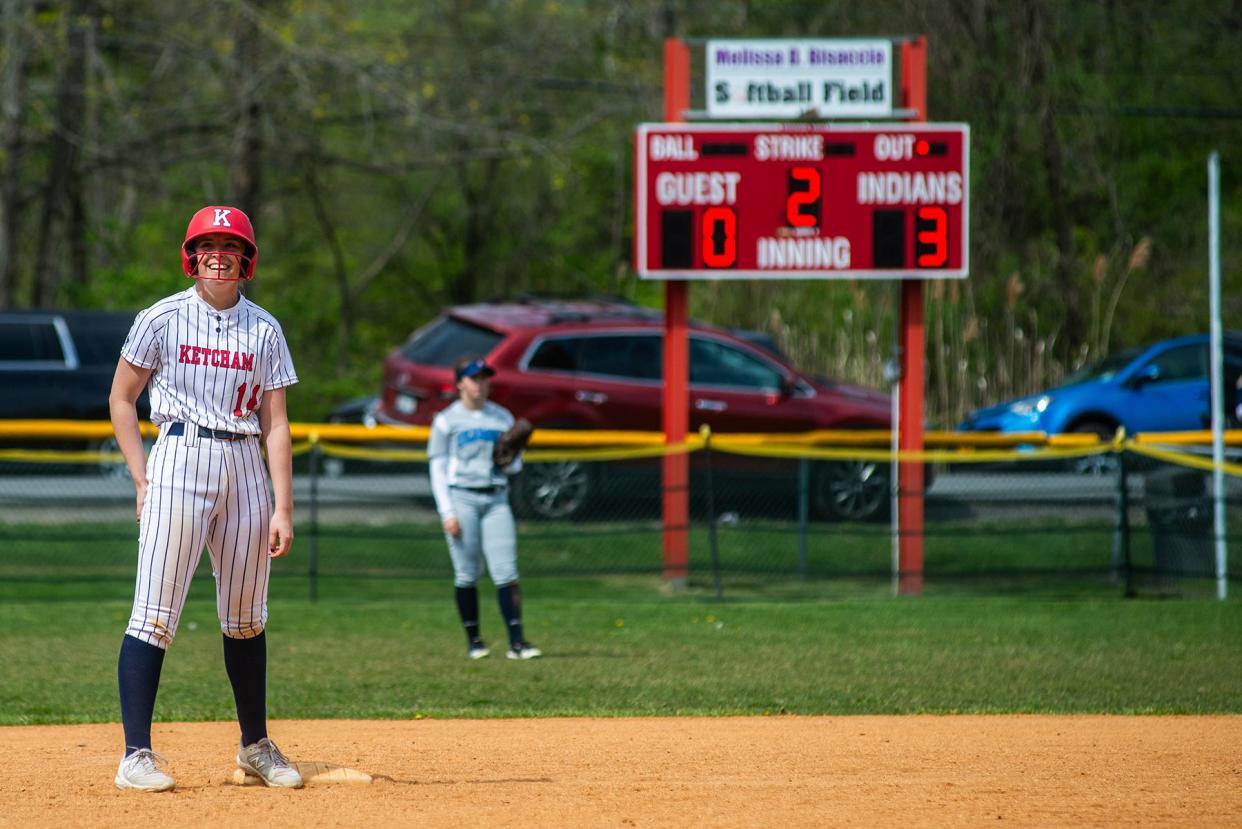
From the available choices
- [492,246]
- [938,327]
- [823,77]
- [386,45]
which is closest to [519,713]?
[823,77]

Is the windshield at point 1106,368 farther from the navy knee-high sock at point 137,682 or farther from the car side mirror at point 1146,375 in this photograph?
the navy knee-high sock at point 137,682

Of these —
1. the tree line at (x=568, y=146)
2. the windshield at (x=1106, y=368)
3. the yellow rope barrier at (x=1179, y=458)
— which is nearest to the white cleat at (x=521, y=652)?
the yellow rope barrier at (x=1179, y=458)

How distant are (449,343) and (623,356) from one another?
1743 millimetres

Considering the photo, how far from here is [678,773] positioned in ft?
20.2

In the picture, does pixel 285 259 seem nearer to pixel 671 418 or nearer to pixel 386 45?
pixel 386 45

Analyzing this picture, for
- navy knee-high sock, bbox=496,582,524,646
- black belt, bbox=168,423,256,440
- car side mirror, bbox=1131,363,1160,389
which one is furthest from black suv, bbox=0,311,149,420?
black belt, bbox=168,423,256,440

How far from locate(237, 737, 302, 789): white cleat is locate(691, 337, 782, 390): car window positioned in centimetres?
1093

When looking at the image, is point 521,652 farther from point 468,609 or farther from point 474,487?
point 474,487

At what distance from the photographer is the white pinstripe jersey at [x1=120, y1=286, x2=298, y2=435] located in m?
5.32

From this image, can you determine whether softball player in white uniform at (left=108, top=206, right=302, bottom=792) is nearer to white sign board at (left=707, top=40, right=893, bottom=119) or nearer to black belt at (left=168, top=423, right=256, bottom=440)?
black belt at (left=168, top=423, right=256, bottom=440)

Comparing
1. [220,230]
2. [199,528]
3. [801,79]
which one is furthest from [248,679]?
[801,79]

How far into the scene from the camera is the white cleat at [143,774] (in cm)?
545

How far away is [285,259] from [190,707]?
103ft

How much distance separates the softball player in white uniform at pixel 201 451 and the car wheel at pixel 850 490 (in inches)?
365
